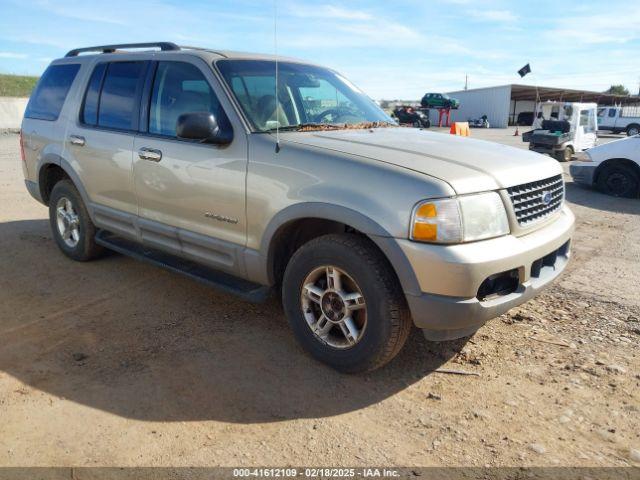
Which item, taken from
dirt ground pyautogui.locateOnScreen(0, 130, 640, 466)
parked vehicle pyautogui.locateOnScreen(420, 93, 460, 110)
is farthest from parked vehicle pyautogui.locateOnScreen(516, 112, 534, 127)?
dirt ground pyautogui.locateOnScreen(0, 130, 640, 466)

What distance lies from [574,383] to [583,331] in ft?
2.74

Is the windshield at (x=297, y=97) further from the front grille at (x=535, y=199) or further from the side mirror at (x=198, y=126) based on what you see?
the front grille at (x=535, y=199)

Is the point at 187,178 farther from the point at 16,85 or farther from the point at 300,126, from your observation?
the point at 16,85

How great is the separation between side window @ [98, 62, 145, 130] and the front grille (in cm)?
304

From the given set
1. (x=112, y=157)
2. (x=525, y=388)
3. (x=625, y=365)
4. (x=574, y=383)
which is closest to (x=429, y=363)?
(x=525, y=388)

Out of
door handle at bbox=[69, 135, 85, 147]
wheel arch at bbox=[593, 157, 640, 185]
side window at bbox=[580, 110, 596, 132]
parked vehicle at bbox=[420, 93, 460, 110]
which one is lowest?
wheel arch at bbox=[593, 157, 640, 185]

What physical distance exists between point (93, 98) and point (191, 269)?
2024 mm

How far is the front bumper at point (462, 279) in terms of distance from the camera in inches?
108

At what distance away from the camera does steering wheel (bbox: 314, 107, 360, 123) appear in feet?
13.4

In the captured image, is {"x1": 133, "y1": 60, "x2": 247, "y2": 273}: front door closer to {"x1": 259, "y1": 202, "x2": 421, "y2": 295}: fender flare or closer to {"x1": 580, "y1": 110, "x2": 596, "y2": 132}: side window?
{"x1": 259, "y1": 202, "x2": 421, "y2": 295}: fender flare

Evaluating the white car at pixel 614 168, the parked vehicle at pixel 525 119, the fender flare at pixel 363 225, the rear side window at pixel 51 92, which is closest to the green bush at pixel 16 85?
the rear side window at pixel 51 92

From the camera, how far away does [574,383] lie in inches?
126

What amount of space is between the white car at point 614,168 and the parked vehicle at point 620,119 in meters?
27.6

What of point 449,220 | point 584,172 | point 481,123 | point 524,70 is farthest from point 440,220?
point 481,123
